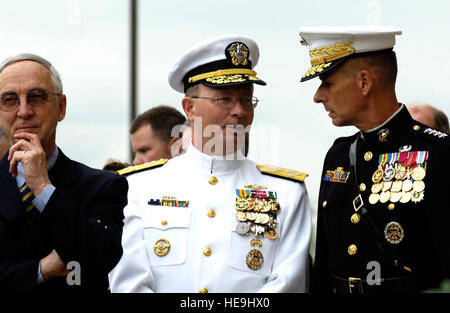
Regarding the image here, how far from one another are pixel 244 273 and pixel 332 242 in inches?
20.6

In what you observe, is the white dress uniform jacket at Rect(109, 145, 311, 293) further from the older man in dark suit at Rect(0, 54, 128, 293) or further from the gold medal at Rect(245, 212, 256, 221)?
→ the older man in dark suit at Rect(0, 54, 128, 293)

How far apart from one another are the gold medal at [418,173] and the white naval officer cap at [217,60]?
107 cm

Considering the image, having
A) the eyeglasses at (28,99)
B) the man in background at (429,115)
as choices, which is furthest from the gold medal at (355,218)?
the eyeglasses at (28,99)

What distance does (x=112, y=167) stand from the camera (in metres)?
6.11

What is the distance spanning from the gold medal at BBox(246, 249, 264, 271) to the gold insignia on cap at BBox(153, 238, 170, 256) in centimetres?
45

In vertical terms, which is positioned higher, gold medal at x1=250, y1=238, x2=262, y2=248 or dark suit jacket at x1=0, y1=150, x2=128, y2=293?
dark suit jacket at x1=0, y1=150, x2=128, y2=293

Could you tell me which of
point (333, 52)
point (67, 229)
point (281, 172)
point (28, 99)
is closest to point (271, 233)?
point (281, 172)

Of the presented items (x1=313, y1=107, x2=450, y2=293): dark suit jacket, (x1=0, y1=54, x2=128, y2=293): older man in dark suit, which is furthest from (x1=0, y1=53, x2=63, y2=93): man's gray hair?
(x1=313, y1=107, x2=450, y2=293): dark suit jacket

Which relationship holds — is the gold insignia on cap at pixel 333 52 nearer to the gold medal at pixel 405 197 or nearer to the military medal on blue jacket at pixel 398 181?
the military medal on blue jacket at pixel 398 181

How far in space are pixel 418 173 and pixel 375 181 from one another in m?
0.25

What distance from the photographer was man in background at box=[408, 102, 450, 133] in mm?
5535

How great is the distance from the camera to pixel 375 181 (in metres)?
Result: 4.18
